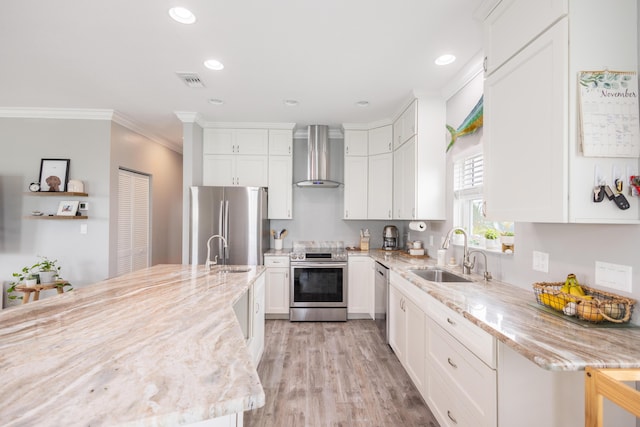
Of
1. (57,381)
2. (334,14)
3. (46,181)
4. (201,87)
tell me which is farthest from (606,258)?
(46,181)

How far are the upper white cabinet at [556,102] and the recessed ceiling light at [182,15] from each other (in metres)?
1.85

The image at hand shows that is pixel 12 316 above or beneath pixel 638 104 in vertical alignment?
beneath

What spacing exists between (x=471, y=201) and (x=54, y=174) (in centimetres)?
470

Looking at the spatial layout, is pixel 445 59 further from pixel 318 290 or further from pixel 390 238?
pixel 318 290

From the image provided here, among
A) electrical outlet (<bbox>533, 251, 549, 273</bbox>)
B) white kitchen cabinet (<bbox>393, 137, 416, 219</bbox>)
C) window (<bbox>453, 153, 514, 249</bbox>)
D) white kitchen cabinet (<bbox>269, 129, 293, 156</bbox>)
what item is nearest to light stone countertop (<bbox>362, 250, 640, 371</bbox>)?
electrical outlet (<bbox>533, 251, 549, 273</bbox>)

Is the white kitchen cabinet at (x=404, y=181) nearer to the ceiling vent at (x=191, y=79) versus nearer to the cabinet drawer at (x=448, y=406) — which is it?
the cabinet drawer at (x=448, y=406)

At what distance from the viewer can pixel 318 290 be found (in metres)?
3.80

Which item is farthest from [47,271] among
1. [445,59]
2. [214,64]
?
[445,59]

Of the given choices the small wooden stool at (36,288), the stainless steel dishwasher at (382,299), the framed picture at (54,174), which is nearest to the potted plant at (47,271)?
the small wooden stool at (36,288)

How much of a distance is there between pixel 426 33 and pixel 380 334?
2976 millimetres

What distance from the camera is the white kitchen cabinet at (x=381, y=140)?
3.91m

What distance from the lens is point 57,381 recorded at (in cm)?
82

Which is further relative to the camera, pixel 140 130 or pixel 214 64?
pixel 140 130

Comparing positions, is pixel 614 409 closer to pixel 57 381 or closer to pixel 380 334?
pixel 57 381
